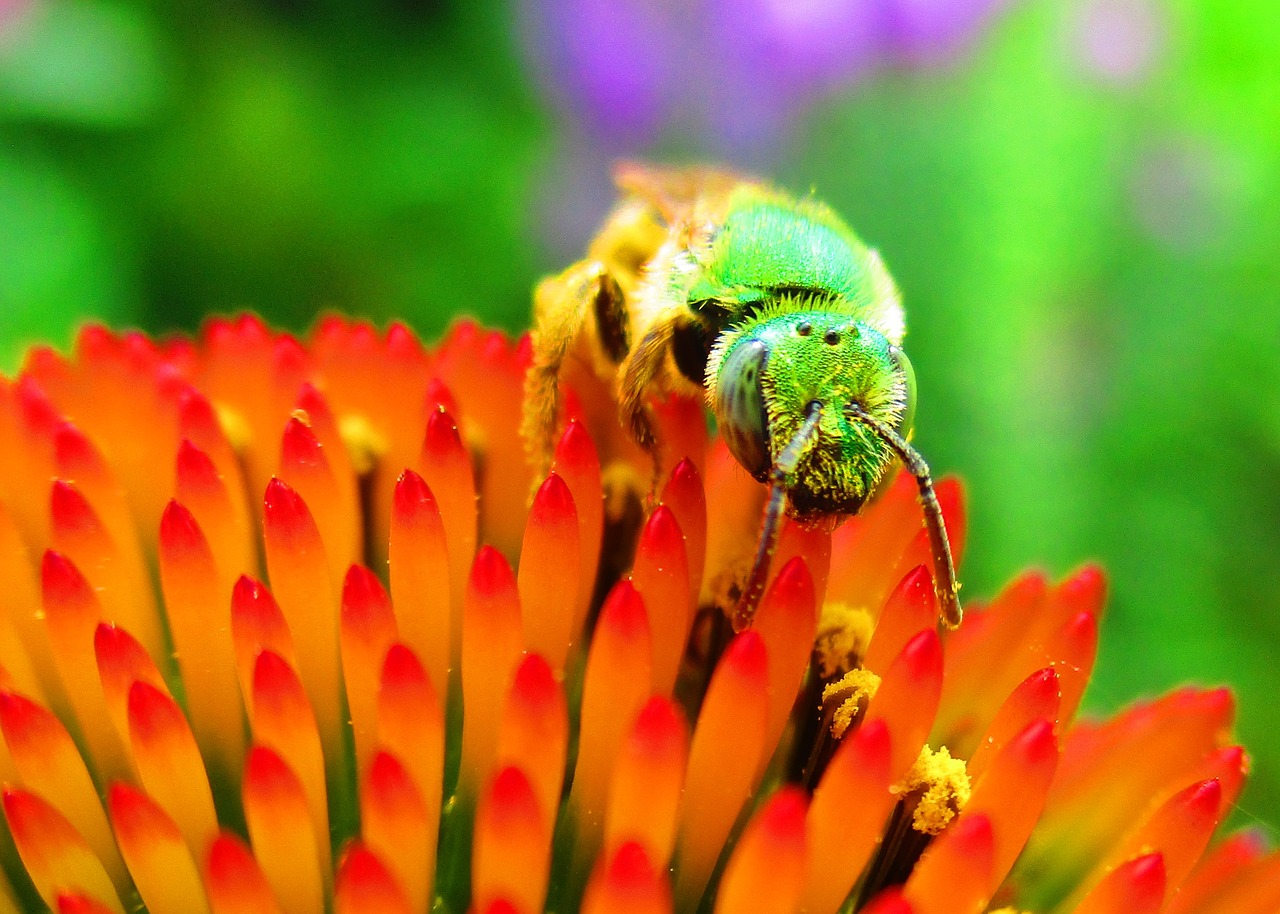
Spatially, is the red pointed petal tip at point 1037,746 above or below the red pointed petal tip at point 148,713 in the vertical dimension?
above

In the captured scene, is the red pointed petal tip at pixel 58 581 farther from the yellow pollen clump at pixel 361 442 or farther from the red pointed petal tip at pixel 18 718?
the yellow pollen clump at pixel 361 442

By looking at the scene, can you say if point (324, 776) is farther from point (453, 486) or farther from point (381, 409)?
point (381, 409)

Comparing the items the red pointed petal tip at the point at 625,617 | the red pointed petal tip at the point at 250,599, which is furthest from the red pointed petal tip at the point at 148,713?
the red pointed petal tip at the point at 625,617

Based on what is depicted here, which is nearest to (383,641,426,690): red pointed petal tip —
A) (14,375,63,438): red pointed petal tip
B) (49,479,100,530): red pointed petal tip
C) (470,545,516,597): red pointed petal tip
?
(470,545,516,597): red pointed petal tip

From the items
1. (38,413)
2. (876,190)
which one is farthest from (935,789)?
(876,190)

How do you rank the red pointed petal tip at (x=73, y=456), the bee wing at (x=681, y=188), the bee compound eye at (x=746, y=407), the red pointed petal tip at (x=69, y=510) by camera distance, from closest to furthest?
the bee compound eye at (x=746, y=407) < the red pointed petal tip at (x=69, y=510) < the red pointed petal tip at (x=73, y=456) < the bee wing at (x=681, y=188)
